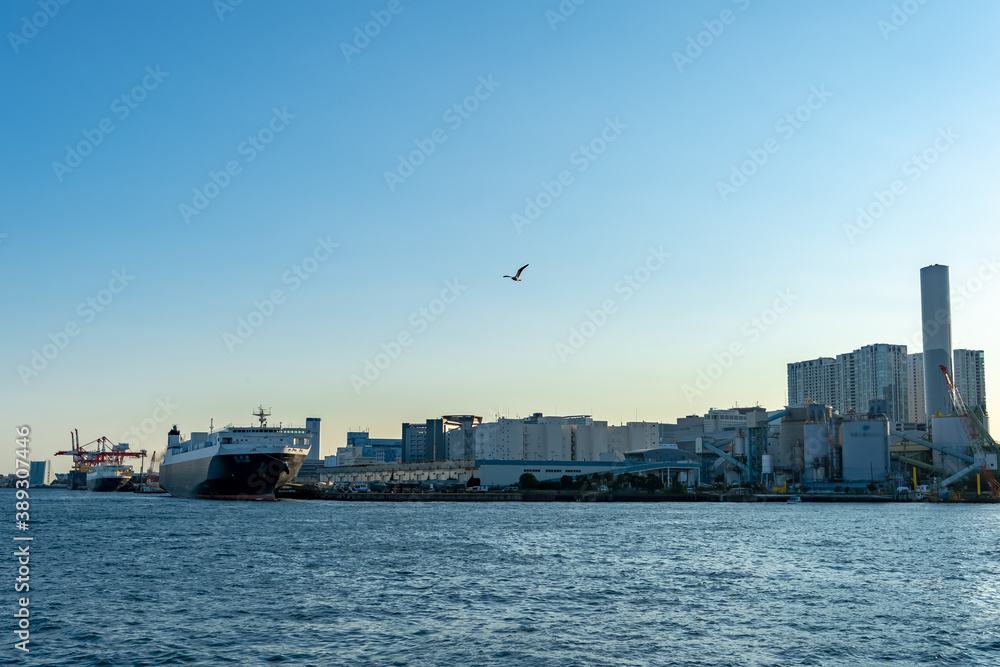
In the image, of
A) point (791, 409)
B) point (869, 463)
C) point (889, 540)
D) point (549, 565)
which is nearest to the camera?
point (549, 565)

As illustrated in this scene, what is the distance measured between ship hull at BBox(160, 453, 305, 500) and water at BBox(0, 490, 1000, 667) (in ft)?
166

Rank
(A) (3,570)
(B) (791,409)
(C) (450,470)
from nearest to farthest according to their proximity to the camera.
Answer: (A) (3,570)
(B) (791,409)
(C) (450,470)

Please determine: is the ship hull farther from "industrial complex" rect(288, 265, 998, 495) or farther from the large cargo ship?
"industrial complex" rect(288, 265, 998, 495)

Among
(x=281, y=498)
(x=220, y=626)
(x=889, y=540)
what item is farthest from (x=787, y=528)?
(x=281, y=498)

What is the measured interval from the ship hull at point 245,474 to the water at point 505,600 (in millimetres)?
50604

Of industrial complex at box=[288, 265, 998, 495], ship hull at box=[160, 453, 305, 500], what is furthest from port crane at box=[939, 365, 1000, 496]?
ship hull at box=[160, 453, 305, 500]

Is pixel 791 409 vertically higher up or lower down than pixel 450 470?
higher up

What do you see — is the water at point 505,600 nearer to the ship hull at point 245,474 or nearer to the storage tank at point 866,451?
the ship hull at point 245,474

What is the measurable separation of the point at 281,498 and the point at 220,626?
105087 mm

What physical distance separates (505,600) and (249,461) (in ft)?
276

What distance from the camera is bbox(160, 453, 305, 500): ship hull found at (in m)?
109

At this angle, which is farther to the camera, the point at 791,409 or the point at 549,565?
the point at 791,409

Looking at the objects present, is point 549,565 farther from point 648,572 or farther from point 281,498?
point 281,498

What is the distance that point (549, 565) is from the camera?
4175cm
